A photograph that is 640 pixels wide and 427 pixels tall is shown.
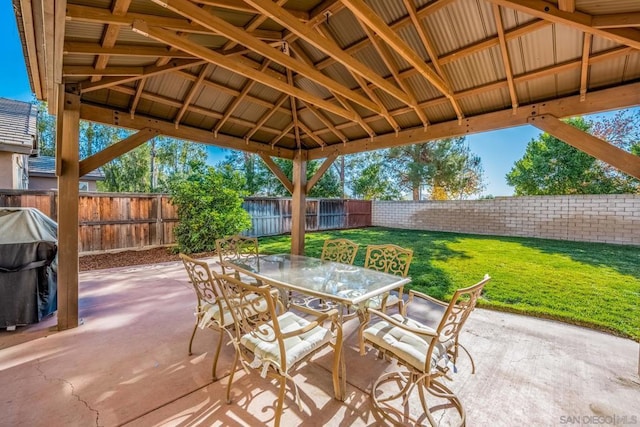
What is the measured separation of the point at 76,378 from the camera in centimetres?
222

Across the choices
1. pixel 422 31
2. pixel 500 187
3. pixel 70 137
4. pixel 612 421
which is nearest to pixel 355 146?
pixel 422 31

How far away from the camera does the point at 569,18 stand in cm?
204

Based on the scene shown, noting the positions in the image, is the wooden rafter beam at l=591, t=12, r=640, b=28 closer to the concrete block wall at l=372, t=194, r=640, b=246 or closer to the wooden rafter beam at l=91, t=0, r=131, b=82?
the wooden rafter beam at l=91, t=0, r=131, b=82

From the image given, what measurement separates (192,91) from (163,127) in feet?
2.77

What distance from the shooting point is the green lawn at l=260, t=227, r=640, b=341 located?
3621 millimetres

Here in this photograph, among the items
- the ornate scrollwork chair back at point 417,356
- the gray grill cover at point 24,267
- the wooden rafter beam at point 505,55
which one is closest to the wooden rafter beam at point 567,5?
the wooden rafter beam at point 505,55

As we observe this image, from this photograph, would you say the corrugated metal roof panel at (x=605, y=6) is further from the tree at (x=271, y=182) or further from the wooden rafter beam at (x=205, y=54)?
the tree at (x=271, y=182)

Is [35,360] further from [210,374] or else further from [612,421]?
[612,421]

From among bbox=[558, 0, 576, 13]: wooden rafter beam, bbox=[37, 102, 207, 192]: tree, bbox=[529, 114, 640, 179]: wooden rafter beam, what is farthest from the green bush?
bbox=[37, 102, 207, 192]: tree

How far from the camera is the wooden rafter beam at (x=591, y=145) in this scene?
2611mm

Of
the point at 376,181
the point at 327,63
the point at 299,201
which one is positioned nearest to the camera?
the point at 327,63

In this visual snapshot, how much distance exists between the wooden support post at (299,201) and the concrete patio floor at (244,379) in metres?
2.79

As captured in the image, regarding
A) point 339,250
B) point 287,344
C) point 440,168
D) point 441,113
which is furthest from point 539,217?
point 287,344

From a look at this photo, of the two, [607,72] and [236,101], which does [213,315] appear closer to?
[236,101]
